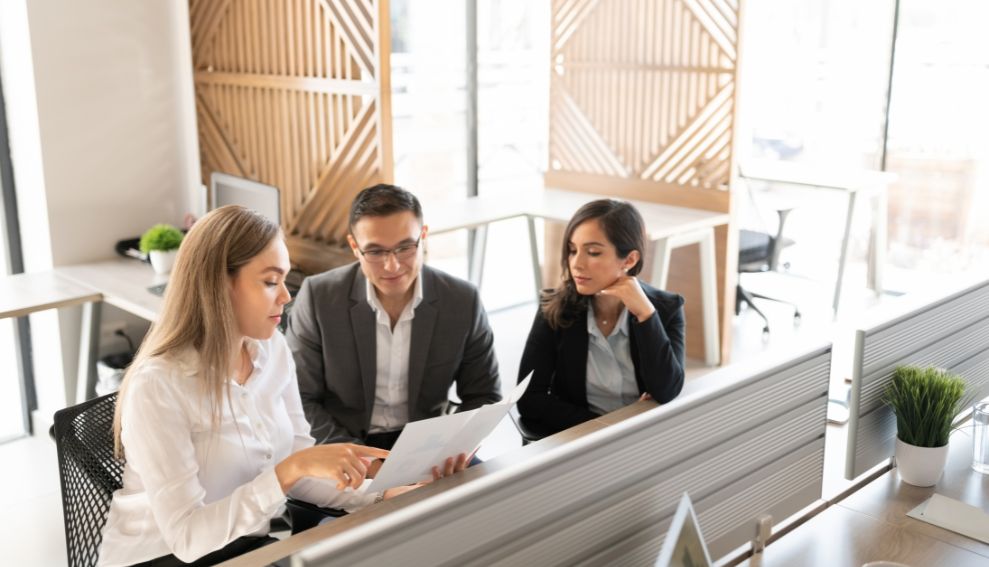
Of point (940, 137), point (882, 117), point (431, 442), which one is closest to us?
point (431, 442)

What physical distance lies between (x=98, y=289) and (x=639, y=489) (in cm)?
270

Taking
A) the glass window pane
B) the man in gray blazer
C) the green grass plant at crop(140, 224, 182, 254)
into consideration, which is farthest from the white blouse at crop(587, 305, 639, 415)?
the glass window pane

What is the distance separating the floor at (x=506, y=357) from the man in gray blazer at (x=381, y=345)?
2.75 feet

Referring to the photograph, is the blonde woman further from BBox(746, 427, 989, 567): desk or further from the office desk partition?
BBox(746, 427, 989, 567): desk

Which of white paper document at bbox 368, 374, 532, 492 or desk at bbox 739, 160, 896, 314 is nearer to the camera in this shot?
white paper document at bbox 368, 374, 532, 492

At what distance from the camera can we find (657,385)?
2342mm

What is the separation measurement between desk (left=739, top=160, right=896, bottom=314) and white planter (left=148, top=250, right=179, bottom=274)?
317cm

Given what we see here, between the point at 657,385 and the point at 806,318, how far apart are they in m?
3.56

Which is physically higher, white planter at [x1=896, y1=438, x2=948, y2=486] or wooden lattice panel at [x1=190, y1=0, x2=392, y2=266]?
wooden lattice panel at [x1=190, y1=0, x2=392, y2=266]

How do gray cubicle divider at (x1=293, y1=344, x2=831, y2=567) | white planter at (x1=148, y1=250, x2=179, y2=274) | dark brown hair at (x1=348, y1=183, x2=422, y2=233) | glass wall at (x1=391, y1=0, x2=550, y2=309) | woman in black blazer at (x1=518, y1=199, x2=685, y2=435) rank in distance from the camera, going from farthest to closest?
glass wall at (x1=391, y1=0, x2=550, y2=309) < white planter at (x1=148, y1=250, x2=179, y2=274) < woman in black blazer at (x1=518, y1=199, x2=685, y2=435) < dark brown hair at (x1=348, y1=183, x2=422, y2=233) < gray cubicle divider at (x1=293, y1=344, x2=831, y2=567)

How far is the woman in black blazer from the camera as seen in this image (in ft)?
8.15

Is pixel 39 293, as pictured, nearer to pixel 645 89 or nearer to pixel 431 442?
pixel 431 442

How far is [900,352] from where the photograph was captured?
203 centimetres

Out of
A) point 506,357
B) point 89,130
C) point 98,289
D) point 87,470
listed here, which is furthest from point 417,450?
point 506,357
